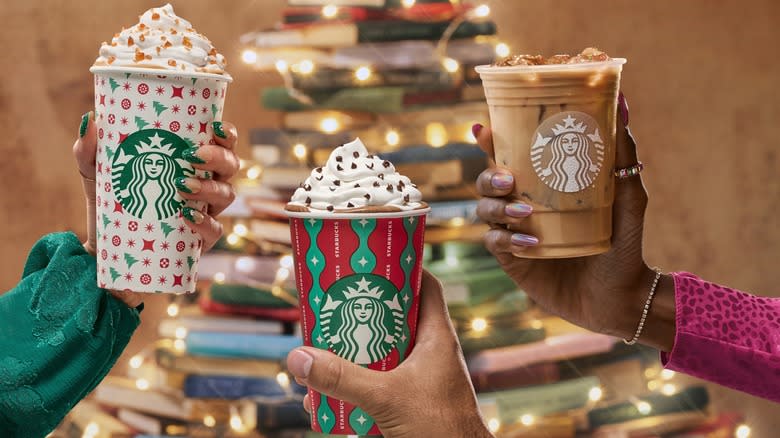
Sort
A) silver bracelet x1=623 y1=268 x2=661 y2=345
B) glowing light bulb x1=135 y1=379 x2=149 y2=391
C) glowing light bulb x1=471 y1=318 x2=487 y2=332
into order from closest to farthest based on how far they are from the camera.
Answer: silver bracelet x1=623 y1=268 x2=661 y2=345 < glowing light bulb x1=471 y1=318 x2=487 y2=332 < glowing light bulb x1=135 y1=379 x2=149 y2=391

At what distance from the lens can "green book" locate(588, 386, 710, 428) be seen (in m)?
2.83

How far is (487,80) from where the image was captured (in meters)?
1.27

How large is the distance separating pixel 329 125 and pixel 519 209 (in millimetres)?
1579

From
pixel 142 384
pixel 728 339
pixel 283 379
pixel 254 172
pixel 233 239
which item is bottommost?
pixel 142 384

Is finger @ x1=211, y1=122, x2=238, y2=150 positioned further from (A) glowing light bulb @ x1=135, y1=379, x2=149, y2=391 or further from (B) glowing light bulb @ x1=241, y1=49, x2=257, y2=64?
(A) glowing light bulb @ x1=135, y1=379, x2=149, y2=391

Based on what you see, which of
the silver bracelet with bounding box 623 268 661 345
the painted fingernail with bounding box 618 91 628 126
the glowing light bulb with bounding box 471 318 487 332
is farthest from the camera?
the glowing light bulb with bounding box 471 318 487 332

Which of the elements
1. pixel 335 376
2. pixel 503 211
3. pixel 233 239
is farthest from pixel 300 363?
pixel 233 239

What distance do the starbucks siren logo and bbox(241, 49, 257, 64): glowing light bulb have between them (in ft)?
5.94

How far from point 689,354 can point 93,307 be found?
37.6 inches

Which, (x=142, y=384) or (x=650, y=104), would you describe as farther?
(x=650, y=104)

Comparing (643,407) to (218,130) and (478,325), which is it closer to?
(478,325)

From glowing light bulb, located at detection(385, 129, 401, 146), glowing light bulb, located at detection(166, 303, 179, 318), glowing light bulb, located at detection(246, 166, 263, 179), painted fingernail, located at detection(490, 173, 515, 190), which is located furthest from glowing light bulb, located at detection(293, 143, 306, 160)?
painted fingernail, located at detection(490, 173, 515, 190)

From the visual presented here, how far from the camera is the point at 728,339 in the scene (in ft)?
4.78

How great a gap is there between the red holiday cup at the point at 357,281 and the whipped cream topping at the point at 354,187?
2 cm
